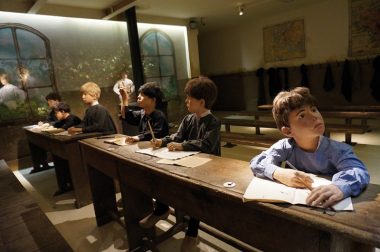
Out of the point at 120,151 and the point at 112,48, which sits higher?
the point at 112,48

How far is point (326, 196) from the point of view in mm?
863

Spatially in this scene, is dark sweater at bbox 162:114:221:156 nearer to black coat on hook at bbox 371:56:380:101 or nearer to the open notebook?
the open notebook

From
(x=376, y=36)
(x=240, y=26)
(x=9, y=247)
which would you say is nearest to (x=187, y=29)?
(x=240, y=26)

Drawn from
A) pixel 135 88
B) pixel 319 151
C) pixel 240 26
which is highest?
pixel 240 26

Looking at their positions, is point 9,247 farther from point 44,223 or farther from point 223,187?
point 223,187

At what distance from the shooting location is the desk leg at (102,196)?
2.59 meters

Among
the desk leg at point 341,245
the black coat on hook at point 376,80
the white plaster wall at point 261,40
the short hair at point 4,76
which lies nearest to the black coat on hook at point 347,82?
the white plaster wall at point 261,40

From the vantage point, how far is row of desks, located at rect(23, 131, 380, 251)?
2.64ft

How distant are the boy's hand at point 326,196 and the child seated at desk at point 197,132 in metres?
0.96

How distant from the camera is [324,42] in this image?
704 cm

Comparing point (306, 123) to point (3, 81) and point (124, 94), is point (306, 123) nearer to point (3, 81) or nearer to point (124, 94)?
point (124, 94)

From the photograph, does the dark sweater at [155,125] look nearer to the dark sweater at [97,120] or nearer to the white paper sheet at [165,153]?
the white paper sheet at [165,153]

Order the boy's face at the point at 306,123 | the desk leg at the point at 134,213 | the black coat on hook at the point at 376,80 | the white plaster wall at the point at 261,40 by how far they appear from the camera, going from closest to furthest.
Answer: the boy's face at the point at 306,123
the desk leg at the point at 134,213
the black coat on hook at the point at 376,80
the white plaster wall at the point at 261,40

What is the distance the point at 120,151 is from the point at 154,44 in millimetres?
5550
